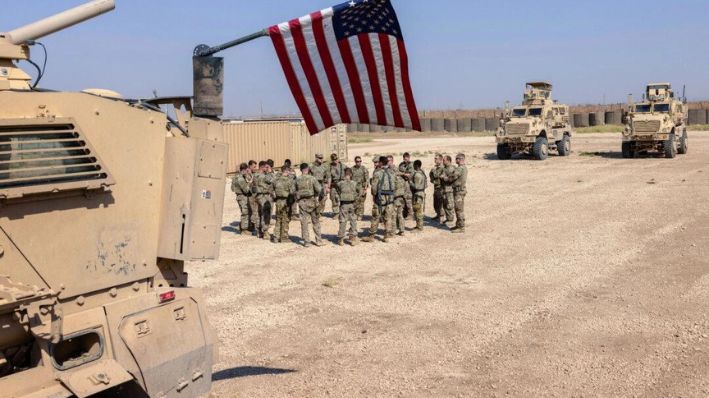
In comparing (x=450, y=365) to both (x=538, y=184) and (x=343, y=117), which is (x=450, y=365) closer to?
(x=343, y=117)

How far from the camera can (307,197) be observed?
539 inches

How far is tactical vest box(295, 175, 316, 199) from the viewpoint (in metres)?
13.5

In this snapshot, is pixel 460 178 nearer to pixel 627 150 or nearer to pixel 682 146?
pixel 627 150

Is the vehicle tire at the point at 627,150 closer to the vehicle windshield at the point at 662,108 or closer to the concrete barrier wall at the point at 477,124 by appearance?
the vehicle windshield at the point at 662,108

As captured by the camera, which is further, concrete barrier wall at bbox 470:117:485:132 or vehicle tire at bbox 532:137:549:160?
concrete barrier wall at bbox 470:117:485:132

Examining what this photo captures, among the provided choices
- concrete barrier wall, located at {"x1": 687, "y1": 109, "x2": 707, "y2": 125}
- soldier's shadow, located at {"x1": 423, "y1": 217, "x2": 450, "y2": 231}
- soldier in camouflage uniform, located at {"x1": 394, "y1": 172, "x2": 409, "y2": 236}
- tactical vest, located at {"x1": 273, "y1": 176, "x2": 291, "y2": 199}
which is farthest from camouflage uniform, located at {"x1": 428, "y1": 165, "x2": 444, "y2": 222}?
concrete barrier wall, located at {"x1": 687, "y1": 109, "x2": 707, "y2": 125}

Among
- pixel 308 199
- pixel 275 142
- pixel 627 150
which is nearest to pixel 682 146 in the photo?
pixel 627 150

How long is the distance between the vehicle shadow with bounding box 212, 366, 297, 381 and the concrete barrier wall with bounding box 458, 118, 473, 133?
2196 inches

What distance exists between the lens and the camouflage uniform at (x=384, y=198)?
1417cm

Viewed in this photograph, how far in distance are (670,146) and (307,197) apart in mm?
21160

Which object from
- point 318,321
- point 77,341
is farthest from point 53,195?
point 318,321

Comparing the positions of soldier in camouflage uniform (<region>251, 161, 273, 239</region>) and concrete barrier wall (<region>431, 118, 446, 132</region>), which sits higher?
concrete barrier wall (<region>431, 118, 446, 132</region>)

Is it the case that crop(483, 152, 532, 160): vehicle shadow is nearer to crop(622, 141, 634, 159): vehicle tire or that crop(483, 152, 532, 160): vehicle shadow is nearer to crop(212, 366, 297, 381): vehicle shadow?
crop(622, 141, 634, 159): vehicle tire

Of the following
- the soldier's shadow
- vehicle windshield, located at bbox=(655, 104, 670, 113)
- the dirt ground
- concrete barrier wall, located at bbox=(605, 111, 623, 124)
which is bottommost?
the dirt ground
